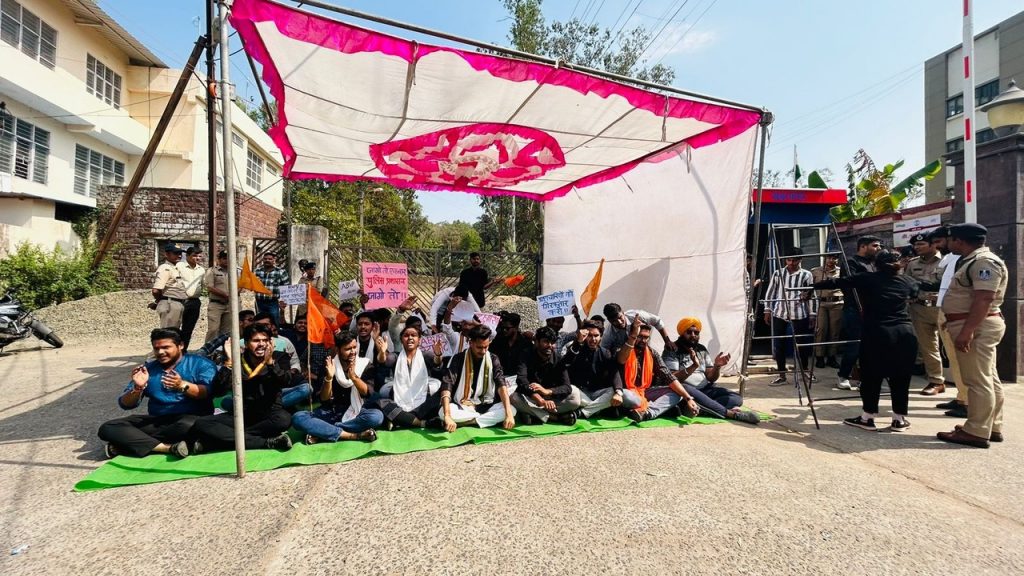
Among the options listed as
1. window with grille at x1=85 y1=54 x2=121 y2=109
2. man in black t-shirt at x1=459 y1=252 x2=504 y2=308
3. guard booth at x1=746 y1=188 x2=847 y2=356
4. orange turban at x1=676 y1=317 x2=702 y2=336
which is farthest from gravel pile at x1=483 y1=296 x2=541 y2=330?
window with grille at x1=85 y1=54 x2=121 y2=109

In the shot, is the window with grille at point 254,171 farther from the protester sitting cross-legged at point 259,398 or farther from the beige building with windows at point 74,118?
the protester sitting cross-legged at point 259,398

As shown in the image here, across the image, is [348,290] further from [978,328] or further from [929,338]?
[929,338]

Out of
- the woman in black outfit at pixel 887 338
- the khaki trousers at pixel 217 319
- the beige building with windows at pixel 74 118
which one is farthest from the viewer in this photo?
the beige building with windows at pixel 74 118

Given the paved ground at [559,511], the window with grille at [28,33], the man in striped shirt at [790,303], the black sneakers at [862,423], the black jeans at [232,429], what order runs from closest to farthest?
the paved ground at [559,511], the black jeans at [232,429], the black sneakers at [862,423], the man in striped shirt at [790,303], the window with grille at [28,33]

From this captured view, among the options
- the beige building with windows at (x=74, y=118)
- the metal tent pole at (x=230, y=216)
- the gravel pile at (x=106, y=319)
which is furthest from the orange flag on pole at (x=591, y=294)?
the beige building with windows at (x=74, y=118)

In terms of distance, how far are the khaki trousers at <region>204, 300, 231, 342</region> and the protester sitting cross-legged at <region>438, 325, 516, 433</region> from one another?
3.68 m

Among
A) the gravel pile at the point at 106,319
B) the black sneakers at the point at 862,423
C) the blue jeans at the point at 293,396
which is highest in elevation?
the gravel pile at the point at 106,319

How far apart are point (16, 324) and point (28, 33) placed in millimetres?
8673

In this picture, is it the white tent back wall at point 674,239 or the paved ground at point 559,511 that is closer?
the paved ground at point 559,511

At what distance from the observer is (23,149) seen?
1172cm

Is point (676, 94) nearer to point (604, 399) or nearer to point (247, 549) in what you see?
point (604, 399)

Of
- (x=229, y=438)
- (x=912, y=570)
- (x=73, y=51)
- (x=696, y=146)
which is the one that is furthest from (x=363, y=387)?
(x=73, y=51)

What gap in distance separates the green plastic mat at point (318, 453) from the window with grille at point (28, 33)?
13.8 m

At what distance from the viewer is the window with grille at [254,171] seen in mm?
18984
